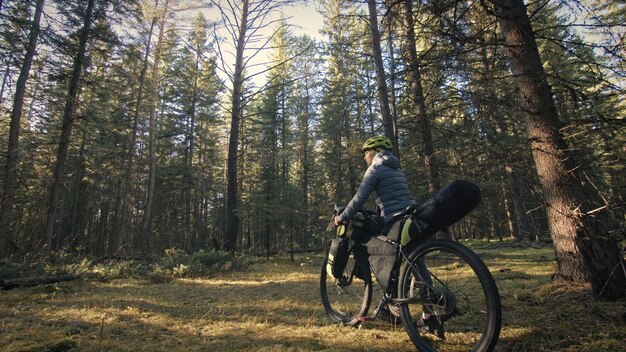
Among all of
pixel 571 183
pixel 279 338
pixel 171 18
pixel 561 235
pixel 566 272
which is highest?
pixel 171 18

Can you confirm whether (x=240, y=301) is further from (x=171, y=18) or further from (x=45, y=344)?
(x=171, y=18)

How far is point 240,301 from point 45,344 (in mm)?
2708

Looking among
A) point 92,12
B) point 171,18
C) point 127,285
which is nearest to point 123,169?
point 171,18

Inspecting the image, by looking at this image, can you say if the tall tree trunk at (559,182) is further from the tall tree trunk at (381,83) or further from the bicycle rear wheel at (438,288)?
the tall tree trunk at (381,83)

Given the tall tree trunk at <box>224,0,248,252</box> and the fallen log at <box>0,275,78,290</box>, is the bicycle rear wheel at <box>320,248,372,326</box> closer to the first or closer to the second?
the fallen log at <box>0,275,78,290</box>

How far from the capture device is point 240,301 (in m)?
5.40

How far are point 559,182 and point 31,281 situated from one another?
991 cm

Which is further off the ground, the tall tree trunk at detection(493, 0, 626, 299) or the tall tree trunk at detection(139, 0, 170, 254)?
the tall tree trunk at detection(139, 0, 170, 254)

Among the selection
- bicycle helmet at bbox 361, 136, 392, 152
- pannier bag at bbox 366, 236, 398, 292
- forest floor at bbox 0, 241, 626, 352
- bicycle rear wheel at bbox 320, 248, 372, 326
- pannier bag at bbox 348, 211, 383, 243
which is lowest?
forest floor at bbox 0, 241, 626, 352

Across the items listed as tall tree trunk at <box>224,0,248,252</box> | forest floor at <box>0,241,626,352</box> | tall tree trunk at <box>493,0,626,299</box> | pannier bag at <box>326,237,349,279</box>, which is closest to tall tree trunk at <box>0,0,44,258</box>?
tall tree trunk at <box>224,0,248,252</box>

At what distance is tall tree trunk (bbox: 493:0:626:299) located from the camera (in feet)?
10.9

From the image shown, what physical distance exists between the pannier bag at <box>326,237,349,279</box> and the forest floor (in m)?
0.60

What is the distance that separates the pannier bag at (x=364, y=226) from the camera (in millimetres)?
3564

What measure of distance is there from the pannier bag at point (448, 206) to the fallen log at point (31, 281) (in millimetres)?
8331
